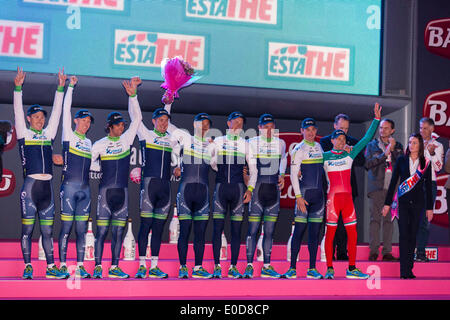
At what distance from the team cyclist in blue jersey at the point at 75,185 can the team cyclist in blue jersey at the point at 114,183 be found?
0.13 metres

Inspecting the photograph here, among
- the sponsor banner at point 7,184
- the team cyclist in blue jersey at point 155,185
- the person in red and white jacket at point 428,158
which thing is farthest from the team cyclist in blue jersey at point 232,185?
the sponsor banner at point 7,184

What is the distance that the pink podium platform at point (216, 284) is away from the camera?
205 inches

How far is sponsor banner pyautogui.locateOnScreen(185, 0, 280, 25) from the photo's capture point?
6.71 m

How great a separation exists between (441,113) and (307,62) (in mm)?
2097

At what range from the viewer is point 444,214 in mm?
7613

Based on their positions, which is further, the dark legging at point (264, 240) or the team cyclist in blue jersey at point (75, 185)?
the dark legging at point (264, 240)

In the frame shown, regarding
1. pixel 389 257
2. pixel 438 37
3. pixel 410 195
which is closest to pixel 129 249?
pixel 389 257

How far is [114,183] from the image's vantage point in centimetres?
559

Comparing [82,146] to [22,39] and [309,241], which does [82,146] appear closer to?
[22,39]

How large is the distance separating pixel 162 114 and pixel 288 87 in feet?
6.08

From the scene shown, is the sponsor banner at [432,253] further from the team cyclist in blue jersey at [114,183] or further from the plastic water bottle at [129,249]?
the team cyclist in blue jersey at [114,183]

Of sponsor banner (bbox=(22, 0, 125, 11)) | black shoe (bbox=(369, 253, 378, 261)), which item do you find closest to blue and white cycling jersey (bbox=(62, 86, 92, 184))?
sponsor banner (bbox=(22, 0, 125, 11))

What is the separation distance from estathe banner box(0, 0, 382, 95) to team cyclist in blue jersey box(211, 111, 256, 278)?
3.22ft

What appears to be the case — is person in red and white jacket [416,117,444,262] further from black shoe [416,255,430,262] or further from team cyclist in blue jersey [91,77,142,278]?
team cyclist in blue jersey [91,77,142,278]
